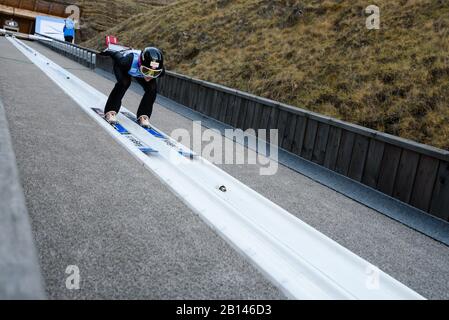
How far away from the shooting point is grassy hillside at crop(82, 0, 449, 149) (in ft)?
33.1

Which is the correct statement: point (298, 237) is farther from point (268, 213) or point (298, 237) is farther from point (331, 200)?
point (331, 200)

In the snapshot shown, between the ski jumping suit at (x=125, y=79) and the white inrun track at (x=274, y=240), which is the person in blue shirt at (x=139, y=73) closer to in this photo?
the ski jumping suit at (x=125, y=79)

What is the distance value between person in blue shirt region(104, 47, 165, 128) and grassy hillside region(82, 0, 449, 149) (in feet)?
16.3

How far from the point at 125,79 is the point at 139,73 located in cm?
34

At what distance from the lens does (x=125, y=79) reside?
8.30 m

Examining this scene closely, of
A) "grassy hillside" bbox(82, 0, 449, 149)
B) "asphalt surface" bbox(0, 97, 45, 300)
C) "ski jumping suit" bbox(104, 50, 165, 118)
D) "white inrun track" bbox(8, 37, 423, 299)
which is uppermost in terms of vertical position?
"grassy hillside" bbox(82, 0, 449, 149)

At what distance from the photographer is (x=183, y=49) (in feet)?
75.7

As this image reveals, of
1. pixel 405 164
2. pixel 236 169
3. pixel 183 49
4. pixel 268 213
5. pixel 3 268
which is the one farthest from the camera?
pixel 183 49

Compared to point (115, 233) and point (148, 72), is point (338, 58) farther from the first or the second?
point (115, 233)

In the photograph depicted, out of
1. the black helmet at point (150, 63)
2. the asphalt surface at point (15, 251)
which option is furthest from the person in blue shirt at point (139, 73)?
the asphalt surface at point (15, 251)

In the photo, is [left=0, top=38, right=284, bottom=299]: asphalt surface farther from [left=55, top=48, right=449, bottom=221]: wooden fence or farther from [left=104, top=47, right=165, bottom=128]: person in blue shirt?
[left=55, top=48, right=449, bottom=221]: wooden fence

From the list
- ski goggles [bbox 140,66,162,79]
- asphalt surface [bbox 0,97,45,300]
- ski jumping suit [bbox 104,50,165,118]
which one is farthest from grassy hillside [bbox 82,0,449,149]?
asphalt surface [bbox 0,97,45,300]
